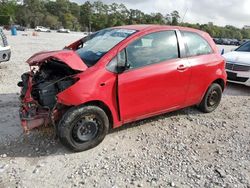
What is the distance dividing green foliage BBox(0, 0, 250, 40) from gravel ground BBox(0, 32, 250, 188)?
78574 mm

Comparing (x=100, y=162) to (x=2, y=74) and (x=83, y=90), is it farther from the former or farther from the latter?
(x=2, y=74)

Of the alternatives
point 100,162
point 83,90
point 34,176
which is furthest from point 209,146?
point 34,176

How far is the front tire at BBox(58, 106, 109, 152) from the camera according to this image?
11.8 ft

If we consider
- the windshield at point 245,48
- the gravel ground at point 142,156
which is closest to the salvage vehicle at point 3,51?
the gravel ground at point 142,156

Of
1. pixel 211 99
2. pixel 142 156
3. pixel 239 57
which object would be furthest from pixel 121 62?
pixel 239 57

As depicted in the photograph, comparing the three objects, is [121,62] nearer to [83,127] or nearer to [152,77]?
[152,77]

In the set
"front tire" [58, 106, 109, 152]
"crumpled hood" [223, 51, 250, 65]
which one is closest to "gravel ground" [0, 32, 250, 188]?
"front tire" [58, 106, 109, 152]

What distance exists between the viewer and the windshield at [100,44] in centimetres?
403

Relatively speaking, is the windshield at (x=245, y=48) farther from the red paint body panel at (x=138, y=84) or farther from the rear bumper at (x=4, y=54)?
the rear bumper at (x=4, y=54)

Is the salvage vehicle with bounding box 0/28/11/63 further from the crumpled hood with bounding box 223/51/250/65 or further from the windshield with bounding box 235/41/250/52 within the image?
the windshield with bounding box 235/41/250/52

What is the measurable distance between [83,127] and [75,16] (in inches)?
4223

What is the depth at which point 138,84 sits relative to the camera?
4035 mm

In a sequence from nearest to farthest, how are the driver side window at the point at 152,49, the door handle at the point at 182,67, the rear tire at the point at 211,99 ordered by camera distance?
1. the driver side window at the point at 152,49
2. the door handle at the point at 182,67
3. the rear tire at the point at 211,99

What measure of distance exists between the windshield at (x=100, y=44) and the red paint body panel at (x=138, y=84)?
0.14m
